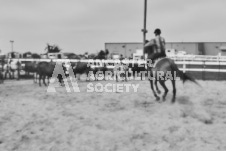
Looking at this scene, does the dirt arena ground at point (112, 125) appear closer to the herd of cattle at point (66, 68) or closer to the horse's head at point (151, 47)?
the horse's head at point (151, 47)

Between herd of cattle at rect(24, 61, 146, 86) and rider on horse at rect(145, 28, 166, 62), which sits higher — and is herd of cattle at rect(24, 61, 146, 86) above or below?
below

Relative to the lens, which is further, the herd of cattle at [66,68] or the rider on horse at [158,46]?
the herd of cattle at [66,68]

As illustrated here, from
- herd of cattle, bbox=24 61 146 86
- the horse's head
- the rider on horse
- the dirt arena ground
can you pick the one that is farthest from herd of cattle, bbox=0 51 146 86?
the rider on horse

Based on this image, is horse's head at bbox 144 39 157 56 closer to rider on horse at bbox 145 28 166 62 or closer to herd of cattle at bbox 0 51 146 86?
rider on horse at bbox 145 28 166 62

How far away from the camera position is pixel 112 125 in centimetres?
572

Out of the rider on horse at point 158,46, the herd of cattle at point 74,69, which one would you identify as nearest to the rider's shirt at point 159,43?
the rider on horse at point 158,46

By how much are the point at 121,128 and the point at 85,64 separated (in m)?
11.1

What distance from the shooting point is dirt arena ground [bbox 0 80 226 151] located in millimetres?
4602

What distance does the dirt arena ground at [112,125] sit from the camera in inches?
181

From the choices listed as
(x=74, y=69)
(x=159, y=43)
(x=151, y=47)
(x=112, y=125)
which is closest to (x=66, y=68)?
(x=74, y=69)

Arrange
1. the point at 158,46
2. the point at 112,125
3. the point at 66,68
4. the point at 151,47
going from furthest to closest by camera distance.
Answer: the point at 66,68 → the point at 151,47 → the point at 158,46 → the point at 112,125

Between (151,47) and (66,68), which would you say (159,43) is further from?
(66,68)

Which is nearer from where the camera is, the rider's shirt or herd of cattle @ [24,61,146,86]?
the rider's shirt

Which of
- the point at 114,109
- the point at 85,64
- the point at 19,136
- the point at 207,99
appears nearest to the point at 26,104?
Answer: the point at 114,109
